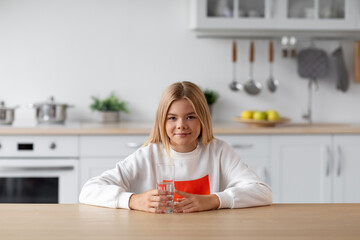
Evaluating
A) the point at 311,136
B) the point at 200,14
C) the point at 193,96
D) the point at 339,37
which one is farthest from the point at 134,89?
the point at 193,96

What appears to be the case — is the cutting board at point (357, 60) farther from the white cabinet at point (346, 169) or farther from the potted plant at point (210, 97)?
the potted plant at point (210, 97)

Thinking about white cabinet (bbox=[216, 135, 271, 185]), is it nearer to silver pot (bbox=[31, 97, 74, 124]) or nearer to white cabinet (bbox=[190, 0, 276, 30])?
white cabinet (bbox=[190, 0, 276, 30])

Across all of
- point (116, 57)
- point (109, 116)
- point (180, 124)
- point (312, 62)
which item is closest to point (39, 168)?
point (109, 116)

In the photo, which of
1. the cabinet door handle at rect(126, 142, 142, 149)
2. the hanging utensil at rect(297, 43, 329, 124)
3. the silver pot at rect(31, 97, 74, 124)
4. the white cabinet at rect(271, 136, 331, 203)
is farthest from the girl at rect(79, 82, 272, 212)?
the hanging utensil at rect(297, 43, 329, 124)

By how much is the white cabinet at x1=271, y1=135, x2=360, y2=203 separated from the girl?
1.38 m

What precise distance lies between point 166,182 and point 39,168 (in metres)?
1.76

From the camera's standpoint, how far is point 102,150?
3002mm

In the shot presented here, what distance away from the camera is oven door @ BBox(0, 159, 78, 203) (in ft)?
9.73

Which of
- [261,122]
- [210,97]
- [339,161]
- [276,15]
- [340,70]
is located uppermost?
[276,15]

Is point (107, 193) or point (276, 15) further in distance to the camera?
point (276, 15)

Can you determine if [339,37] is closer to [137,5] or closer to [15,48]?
[137,5]

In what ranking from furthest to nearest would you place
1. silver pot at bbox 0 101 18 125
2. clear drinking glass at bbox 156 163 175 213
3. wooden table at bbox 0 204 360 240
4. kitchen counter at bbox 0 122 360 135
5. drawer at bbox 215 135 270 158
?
1. silver pot at bbox 0 101 18 125
2. drawer at bbox 215 135 270 158
3. kitchen counter at bbox 0 122 360 135
4. clear drinking glass at bbox 156 163 175 213
5. wooden table at bbox 0 204 360 240

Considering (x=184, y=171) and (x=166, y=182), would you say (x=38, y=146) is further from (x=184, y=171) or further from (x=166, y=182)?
(x=166, y=182)

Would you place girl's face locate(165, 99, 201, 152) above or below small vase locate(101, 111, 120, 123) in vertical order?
above
